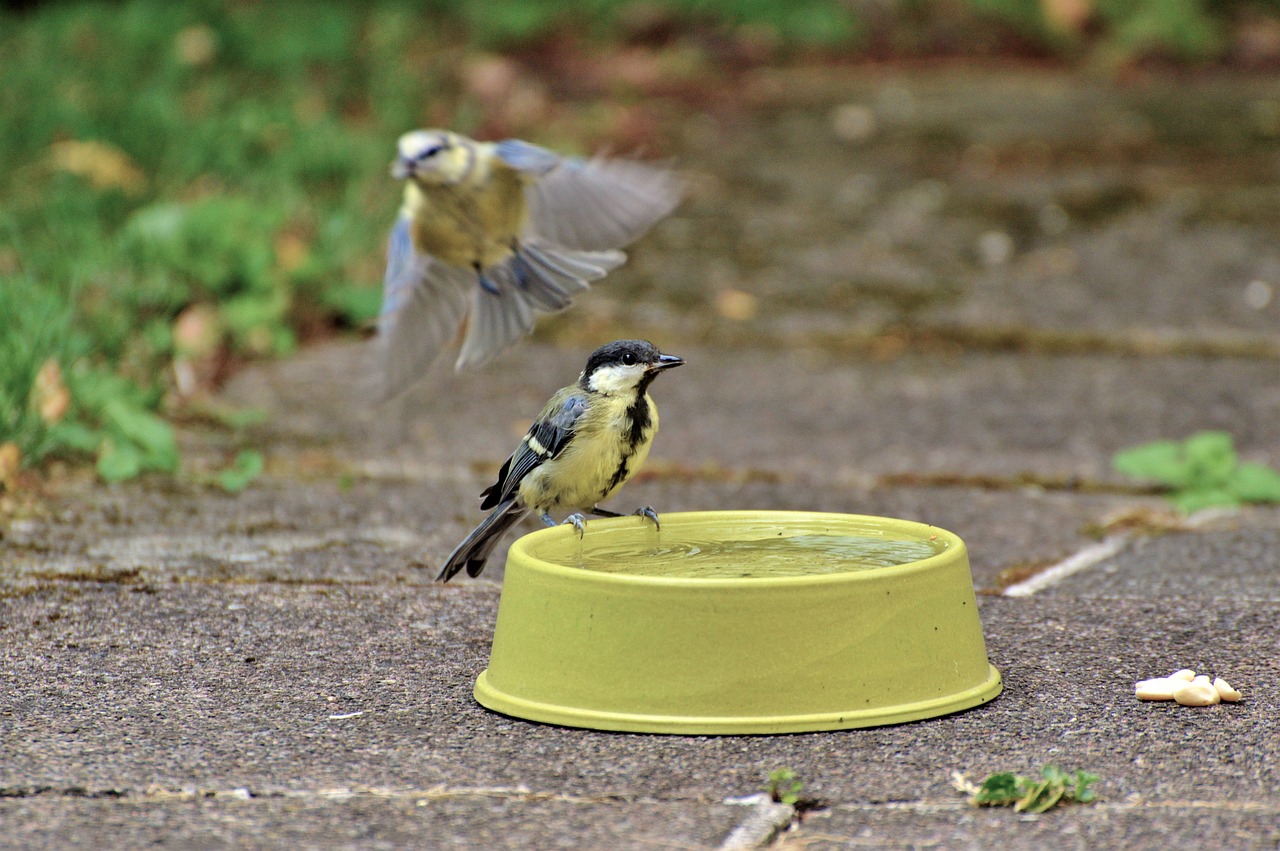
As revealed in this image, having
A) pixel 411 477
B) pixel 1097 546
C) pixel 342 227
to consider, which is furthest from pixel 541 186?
pixel 342 227

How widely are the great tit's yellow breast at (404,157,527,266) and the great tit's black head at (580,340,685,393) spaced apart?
1.96 feet

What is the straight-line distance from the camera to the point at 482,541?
319 cm

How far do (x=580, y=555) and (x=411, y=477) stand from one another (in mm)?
1290

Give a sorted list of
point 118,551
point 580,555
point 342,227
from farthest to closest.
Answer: point 342,227 < point 118,551 < point 580,555

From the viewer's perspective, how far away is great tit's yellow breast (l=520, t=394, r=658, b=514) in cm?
314

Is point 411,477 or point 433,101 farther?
point 433,101

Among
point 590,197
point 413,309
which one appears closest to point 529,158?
point 590,197

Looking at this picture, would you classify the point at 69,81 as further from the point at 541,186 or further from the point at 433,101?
the point at 541,186

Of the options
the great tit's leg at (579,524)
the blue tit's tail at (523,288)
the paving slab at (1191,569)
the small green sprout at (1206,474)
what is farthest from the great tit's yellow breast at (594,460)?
the small green sprout at (1206,474)

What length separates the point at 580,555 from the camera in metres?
3.00

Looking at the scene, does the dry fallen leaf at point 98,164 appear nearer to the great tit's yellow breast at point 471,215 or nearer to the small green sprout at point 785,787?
the great tit's yellow breast at point 471,215

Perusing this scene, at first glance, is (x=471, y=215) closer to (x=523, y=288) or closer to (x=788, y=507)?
(x=523, y=288)

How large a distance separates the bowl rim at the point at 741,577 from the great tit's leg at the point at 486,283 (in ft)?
3.25

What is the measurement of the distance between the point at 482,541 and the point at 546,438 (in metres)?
0.25
